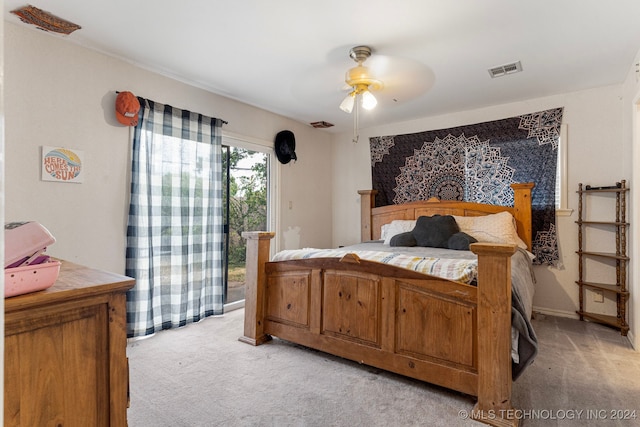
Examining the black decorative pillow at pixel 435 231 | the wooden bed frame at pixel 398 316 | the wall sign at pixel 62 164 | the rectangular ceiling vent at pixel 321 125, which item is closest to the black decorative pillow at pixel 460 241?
the black decorative pillow at pixel 435 231

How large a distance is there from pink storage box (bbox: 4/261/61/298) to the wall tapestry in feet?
13.3

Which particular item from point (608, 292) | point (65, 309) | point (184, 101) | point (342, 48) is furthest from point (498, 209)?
point (65, 309)

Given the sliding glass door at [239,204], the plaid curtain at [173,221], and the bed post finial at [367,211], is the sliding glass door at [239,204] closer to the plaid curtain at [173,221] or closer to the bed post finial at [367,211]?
the plaid curtain at [173,221]

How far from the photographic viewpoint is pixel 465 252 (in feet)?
10.3

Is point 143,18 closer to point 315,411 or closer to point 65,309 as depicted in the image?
point 65,309

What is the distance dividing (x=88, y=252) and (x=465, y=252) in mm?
3238

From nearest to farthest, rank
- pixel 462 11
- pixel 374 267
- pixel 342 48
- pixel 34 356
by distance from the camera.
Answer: pixel 34 356, pixel 462 11, pixel 374 267, pixel 342 48

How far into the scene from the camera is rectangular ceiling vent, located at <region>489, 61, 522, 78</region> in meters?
2.85

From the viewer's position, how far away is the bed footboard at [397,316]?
1761mm

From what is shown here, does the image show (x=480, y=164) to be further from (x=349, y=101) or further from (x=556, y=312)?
Answer: (x=349, y=101)

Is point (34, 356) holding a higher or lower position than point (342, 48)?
lower

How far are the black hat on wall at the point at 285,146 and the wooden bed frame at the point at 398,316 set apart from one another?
5.61 feet

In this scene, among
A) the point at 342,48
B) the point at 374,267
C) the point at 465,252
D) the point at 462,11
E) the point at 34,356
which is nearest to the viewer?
the point at 34,356

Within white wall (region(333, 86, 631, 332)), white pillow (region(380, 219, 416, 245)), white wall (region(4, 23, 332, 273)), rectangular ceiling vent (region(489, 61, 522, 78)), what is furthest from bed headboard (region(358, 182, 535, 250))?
white wall (region(4, 23, 332, 273))
